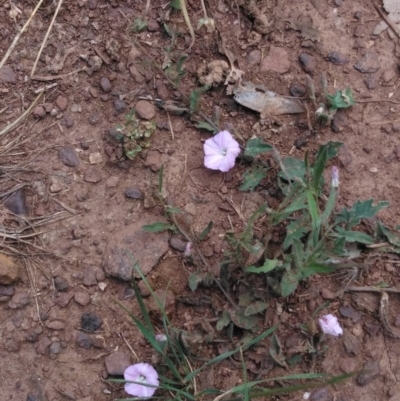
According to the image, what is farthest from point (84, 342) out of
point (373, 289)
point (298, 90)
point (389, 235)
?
point (298, 90)

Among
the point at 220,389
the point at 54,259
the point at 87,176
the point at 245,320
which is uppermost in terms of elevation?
the point at 87,176

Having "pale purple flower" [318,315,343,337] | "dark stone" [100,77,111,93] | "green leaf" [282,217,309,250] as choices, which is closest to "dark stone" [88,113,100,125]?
"dark stone" [100,77,111,93]

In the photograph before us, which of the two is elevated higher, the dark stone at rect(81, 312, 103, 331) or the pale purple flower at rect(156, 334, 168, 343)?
the dark stone at rect(81, 312, 103, 331)

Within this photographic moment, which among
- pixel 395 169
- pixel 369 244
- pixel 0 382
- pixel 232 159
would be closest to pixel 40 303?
pixel 0 382

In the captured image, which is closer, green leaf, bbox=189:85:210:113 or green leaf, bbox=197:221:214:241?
green leaf, bbox=197:221:214:241

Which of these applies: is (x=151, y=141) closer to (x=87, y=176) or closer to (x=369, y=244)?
(x=87, y=176)

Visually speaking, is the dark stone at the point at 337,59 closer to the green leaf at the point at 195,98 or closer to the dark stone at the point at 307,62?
the dark stone at the point at 307,62

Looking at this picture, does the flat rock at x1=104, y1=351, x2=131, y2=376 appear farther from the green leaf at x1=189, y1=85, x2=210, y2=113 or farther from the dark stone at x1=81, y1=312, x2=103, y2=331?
the green leaf at x1=189, y1=85, x2=210, y2=113

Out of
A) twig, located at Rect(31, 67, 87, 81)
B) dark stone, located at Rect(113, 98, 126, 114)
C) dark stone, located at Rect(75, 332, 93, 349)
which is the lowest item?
dark stone, located at Rect(75, 332, 93, 349)
